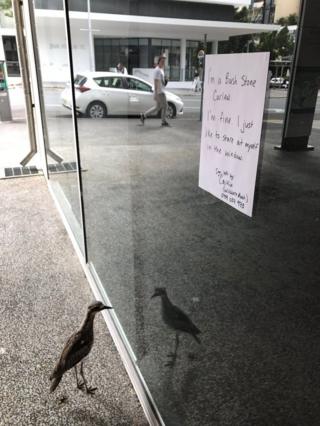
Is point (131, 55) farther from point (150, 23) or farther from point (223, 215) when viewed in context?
point (223, 215)

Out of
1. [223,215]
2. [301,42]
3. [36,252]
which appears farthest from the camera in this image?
[36,252]

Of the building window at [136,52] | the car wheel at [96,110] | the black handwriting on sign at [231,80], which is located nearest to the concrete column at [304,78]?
the black handwriting on sign at [231,80]

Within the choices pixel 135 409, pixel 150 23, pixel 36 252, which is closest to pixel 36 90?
pixel 36 252

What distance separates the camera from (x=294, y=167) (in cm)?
113

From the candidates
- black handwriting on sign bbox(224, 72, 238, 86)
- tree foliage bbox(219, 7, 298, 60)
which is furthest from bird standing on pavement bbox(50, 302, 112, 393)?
tree foliage bbox(219, 7, 298, 60)

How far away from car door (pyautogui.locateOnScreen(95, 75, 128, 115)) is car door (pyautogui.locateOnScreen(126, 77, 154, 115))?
56 millimetres

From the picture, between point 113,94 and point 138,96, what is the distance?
39cm

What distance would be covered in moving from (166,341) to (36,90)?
165 inches

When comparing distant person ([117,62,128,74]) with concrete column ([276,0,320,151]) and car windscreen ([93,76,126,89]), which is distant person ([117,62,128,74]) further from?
concrete column ([276,0,320,151])

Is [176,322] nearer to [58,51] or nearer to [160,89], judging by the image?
[160,89]

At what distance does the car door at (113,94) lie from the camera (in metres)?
A: 1.97

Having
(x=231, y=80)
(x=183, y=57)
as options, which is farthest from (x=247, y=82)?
(x=183, y=57)

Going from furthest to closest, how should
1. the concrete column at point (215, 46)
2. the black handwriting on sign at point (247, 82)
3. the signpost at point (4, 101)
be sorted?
the signpost at point (4, 101), the concrete column at point (215, 46), the black handwriting on sign at point (247, 82)

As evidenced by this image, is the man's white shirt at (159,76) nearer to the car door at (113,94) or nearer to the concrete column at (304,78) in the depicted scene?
the car door at (113,94)
